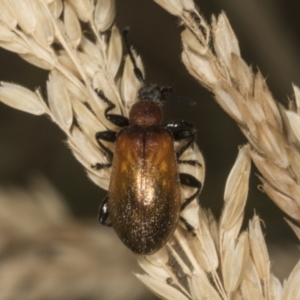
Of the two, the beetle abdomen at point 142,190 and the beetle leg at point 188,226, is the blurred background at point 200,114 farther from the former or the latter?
the beetle leg at point 188,226

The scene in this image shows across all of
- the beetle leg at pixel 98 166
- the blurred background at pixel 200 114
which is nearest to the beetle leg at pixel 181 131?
the beetle leg at pixel 98 166

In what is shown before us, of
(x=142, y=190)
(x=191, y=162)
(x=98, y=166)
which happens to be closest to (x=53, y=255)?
(x=142, y=190)

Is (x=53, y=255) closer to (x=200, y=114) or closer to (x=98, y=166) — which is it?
(x=98, y=166)

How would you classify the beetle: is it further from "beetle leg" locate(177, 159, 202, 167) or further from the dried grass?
the dried grass

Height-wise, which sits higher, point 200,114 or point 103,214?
point 103,214

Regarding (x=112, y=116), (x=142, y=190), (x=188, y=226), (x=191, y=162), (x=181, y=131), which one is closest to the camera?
(x=188, y=226)

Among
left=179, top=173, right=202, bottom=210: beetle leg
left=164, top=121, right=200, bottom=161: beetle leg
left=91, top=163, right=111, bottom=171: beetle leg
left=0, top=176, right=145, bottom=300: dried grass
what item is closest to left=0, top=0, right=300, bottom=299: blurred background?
left=0, top=176, right=145, bottom=300: dried grass

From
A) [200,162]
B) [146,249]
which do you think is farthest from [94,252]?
[200,162]
